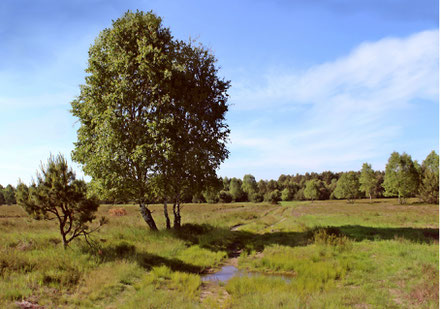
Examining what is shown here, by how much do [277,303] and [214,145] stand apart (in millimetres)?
14194

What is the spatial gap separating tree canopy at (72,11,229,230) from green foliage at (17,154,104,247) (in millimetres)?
3649

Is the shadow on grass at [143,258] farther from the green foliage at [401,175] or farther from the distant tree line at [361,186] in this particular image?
the green foliage at [401,175]

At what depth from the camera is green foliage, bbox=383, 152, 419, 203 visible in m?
70.2

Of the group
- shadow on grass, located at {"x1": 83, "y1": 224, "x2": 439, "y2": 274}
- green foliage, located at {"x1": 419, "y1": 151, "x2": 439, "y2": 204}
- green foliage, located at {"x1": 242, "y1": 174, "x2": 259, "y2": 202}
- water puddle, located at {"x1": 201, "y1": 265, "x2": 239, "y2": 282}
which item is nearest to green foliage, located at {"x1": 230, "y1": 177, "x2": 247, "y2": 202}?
green foliage, located at {"x1": 242, "y1": 174, "x2": 259, "y2": 202}

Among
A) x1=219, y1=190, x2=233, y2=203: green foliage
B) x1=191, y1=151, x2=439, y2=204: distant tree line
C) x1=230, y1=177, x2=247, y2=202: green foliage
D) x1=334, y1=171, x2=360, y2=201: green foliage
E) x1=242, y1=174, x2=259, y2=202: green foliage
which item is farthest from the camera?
x1=230, y1=177, x2=247, y2=202: green foliage

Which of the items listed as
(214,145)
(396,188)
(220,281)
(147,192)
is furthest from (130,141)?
(396,188)

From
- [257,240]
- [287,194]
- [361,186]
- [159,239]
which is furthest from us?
[287,194]

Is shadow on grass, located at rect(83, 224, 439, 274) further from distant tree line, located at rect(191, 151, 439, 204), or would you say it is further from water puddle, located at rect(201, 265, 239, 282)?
distant tree line, located at rect(191, 151, 439, 204)

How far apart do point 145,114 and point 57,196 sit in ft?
25.1

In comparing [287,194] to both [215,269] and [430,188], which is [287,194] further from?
[215,269]

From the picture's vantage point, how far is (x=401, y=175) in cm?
7031

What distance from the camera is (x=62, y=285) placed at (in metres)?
9.71

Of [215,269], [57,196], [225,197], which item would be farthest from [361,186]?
[57,196]

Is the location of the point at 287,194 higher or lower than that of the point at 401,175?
lower
